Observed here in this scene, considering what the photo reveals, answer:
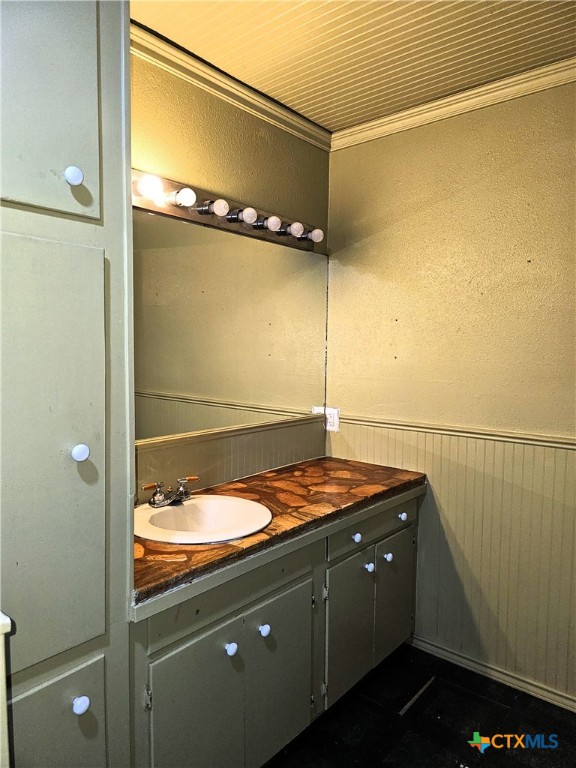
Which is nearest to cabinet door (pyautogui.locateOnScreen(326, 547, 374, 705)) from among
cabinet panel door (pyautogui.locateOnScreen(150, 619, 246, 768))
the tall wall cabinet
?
cabinet panel door (pyautogui.locateOnScreen(150, 619, 246, 768))

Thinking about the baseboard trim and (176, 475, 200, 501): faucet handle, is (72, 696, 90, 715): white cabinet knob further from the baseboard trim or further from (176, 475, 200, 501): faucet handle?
the baseboard trim

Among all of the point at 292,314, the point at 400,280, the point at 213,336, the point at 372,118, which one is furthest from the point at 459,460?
the point at 372,118

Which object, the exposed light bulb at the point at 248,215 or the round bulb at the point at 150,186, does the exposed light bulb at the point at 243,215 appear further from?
the round bulb at the point at 150,186

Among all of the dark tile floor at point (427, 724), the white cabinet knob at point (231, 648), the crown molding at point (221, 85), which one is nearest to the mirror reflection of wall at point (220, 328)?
the crown molding at point (221, 85)

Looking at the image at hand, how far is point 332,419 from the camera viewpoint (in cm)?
259

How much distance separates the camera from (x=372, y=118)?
2.35m

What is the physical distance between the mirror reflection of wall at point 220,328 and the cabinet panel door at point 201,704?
76 centimetres

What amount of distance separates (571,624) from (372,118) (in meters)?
Answer: 2.25

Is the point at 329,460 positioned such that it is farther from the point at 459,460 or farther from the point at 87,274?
the point at 87,274

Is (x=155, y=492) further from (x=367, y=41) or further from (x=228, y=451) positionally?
(x=367, y=41)

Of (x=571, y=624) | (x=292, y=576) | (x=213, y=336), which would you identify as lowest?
(x=571, y=624)

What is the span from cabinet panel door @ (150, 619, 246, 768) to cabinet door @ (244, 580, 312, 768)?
0.15ft

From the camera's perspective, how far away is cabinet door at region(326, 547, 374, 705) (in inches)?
71.6

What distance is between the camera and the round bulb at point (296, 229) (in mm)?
2256
